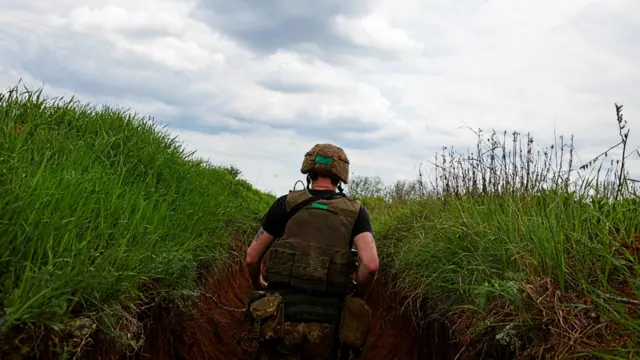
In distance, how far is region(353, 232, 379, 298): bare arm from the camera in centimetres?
453

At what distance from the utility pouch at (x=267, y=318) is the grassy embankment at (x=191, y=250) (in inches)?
21.9

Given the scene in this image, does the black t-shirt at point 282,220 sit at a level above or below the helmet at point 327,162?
below

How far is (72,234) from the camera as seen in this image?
3.45m

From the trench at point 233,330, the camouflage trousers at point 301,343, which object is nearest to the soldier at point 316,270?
the camouflage trousers at point 301,343

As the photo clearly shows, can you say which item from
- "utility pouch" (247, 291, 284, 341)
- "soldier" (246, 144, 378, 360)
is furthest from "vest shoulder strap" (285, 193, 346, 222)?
"utility pouch" (247, 291, 284, 341)

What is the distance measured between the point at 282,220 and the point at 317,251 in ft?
1.43

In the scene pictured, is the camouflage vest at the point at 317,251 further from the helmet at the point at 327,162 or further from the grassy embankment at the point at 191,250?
the grassy embankment at the point at 191,250

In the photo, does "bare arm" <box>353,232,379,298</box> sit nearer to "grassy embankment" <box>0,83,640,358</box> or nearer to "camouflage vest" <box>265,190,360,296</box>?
"camouflage vest" <box>265,190,360,296</box>

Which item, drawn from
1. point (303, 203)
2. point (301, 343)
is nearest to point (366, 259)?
point (303, 203)

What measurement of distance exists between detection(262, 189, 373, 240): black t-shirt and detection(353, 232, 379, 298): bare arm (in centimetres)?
6

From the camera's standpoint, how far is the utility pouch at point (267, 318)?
168 inches

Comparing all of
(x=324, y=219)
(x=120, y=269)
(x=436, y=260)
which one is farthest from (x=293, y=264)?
(x=436, y=260)

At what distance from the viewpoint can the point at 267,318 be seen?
428cm

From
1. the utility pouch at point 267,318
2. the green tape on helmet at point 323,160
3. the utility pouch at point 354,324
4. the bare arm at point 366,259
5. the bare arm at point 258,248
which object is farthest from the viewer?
the bare arm at point 258,248
